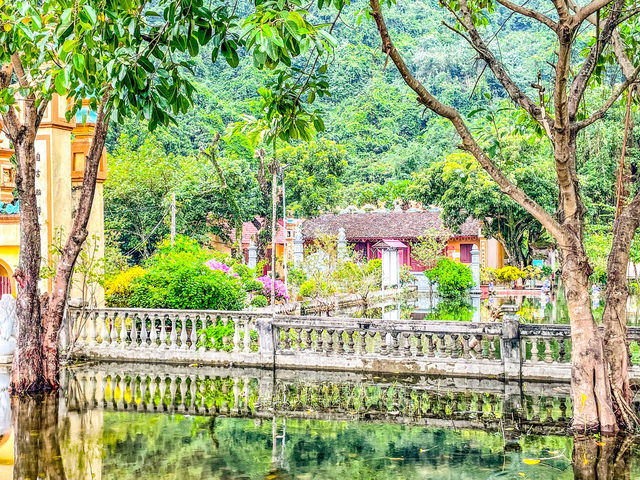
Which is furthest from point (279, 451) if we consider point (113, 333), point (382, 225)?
point (382, 225)

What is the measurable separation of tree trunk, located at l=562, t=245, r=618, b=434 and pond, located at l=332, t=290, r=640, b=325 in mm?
11659

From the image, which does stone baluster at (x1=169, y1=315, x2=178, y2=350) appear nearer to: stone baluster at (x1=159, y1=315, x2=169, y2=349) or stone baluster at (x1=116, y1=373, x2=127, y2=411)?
stone baluster at (x1=159, y1=315, x2=169, y2=349)

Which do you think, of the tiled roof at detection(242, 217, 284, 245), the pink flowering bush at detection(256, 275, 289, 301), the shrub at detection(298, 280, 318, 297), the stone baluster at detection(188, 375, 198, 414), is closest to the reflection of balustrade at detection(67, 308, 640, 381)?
the stone baluster at detection(188, 375, 198, 414)

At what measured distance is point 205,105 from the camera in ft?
169

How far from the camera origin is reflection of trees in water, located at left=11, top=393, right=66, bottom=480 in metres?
6.31

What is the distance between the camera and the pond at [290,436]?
20.9ft

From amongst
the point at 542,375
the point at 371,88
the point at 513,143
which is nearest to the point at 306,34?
the point at 542,375

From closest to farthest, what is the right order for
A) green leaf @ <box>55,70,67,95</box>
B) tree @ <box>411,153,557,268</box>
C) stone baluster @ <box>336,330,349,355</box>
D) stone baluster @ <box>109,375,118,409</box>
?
green leaf @ <box>55,70,67,95</box>, stone baluster @ <box>109,375,118,409</box>, stone baluster @ <box>336,330,349,355</box>, tree @ <box>411,153,557,268</box>

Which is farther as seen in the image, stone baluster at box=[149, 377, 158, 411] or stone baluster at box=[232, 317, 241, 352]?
stone baluster at box=[232, 317, 241, 352]

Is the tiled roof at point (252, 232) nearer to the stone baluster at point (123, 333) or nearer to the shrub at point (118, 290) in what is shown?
the shrub at point (118, 290)

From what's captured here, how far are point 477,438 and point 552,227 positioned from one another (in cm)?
240

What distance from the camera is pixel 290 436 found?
7.57 metres

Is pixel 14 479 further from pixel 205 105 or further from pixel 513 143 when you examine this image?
pixel 205 105

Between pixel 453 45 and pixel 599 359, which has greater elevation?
pixel 453 45
